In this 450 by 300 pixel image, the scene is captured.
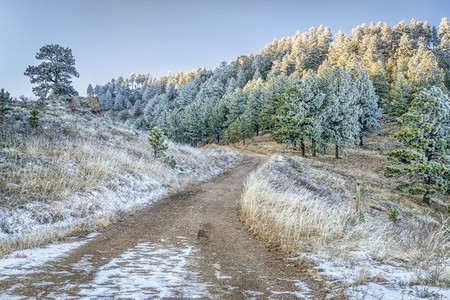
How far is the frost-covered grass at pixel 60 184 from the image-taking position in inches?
249

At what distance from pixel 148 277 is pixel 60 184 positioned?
5.75m

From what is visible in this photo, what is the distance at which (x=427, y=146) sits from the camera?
23.9 m

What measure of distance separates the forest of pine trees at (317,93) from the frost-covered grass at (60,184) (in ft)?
42.7

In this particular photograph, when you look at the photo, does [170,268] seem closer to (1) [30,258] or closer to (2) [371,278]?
(1) [30,258]

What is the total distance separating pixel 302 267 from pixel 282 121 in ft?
107

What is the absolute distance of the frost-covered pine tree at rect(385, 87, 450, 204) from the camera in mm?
22594

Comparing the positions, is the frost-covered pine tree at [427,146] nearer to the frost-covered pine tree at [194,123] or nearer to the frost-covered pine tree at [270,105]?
the frost-covered pine tree at [270,105]

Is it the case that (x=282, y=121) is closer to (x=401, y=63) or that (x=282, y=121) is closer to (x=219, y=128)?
(x=219, y=128)

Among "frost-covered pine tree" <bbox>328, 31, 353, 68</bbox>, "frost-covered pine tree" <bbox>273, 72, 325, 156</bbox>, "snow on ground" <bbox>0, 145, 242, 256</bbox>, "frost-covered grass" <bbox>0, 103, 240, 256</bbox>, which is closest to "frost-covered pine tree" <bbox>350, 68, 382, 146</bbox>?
"frost-covered pine tree" <bbox>273, 72, 325, 156</bbox>

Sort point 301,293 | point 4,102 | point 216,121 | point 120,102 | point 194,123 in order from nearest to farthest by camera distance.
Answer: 1. point 301,293
2. point 4,102
3. point 194,123
4. point 216,121
5. point 120,102

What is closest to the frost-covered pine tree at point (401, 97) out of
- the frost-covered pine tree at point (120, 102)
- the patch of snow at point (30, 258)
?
the patch of snow at point (30, 258)

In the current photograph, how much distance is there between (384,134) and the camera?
52.9 metres

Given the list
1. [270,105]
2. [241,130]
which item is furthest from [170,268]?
[270,105]

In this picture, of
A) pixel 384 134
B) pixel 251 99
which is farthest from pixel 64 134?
pixel 384 134
